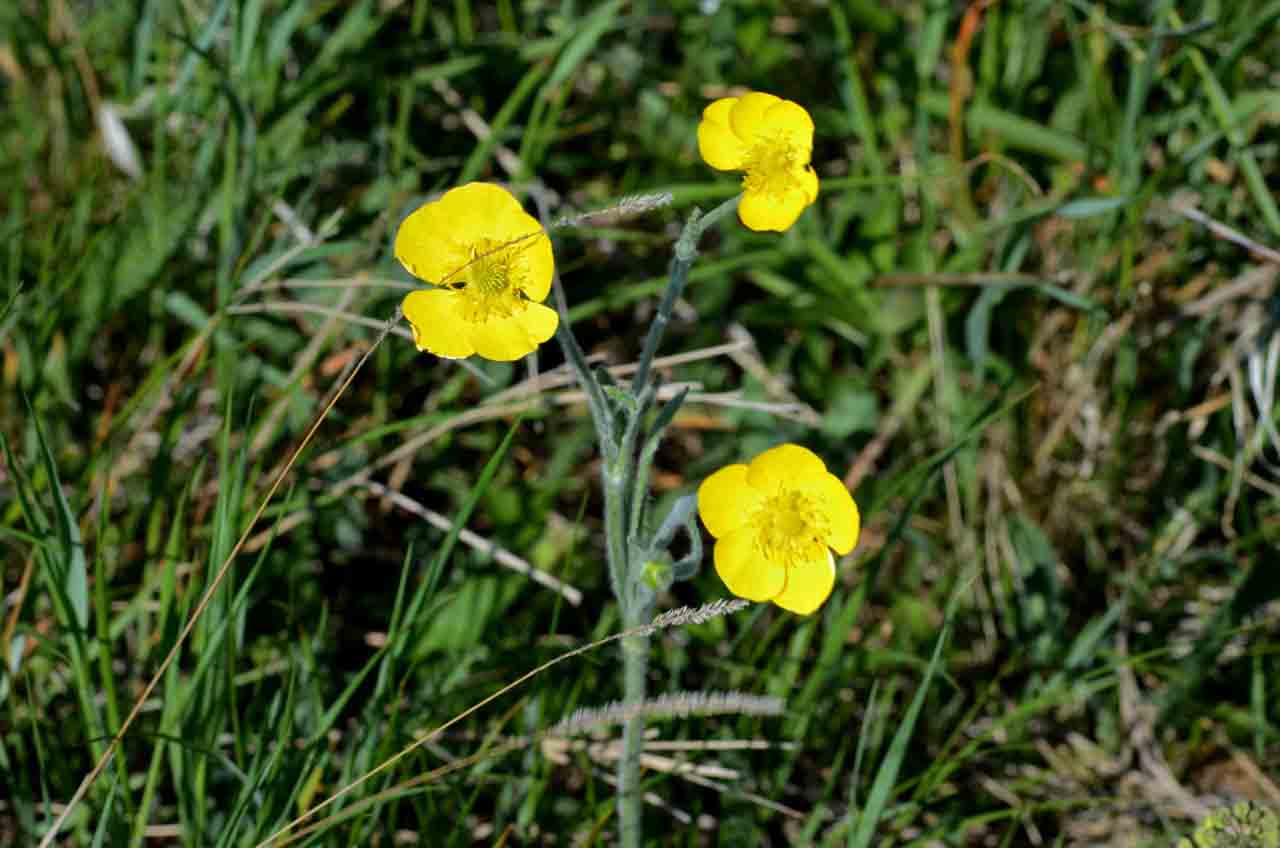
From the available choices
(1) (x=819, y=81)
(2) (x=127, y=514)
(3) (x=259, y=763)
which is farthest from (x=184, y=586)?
(1) (x=819, y=81)

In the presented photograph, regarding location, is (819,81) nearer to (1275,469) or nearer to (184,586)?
(1275,469)

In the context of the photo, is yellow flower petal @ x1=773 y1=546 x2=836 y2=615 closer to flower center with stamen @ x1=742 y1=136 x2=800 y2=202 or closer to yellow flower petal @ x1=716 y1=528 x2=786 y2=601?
yellow flower petal @ x1=716 y1=528 x2=786 y2=601

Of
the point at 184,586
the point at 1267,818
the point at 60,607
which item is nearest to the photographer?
the point at 1267,818

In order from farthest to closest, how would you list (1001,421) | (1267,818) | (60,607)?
(1001,421), (60,607), (1267,818)

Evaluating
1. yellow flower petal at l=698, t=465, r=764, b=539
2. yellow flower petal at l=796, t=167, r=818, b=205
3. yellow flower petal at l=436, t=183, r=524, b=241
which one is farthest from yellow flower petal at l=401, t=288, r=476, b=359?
yellow flower petal at l=796, t=167, r=818, b=205

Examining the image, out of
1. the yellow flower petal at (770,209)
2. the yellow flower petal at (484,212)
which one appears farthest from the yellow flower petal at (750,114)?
the yellow flower petal at (484,212)
